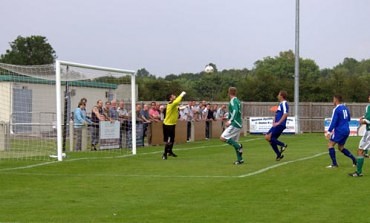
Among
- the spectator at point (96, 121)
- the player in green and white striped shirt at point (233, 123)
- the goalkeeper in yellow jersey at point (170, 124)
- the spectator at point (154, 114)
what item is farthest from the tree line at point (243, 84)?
the player in green and white striped shirt at point (233, 123)

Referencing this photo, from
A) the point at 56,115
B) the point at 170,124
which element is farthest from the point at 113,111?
the point at 170,124

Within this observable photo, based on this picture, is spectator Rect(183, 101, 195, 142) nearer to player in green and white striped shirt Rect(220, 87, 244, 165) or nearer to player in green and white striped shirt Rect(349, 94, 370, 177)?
player in green and white striped shirt Rect(220, 87, 244, 165)

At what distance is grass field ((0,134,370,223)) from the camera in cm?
1076

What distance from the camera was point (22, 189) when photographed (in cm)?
1416

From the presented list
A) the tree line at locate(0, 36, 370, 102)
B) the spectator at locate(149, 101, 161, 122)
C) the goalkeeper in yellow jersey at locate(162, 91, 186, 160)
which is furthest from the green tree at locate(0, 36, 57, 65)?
the goalkeeper in yellow jersey at locate(162, 91, 186, 160)

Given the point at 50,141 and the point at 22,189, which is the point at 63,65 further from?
the point at 22,189

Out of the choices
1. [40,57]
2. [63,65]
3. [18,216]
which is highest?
[40,57]

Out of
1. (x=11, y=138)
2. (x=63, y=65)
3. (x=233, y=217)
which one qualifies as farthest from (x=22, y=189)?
(x=11, y=138)

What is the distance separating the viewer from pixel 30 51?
252 feet

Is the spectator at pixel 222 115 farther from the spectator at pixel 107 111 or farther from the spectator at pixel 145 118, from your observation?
the spectator at pixel 107 111

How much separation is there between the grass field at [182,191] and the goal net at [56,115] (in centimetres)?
379

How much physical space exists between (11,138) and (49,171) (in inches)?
339

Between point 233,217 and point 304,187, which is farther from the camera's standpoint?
point 304,187

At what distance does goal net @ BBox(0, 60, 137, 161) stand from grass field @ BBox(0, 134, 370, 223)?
3.79m
